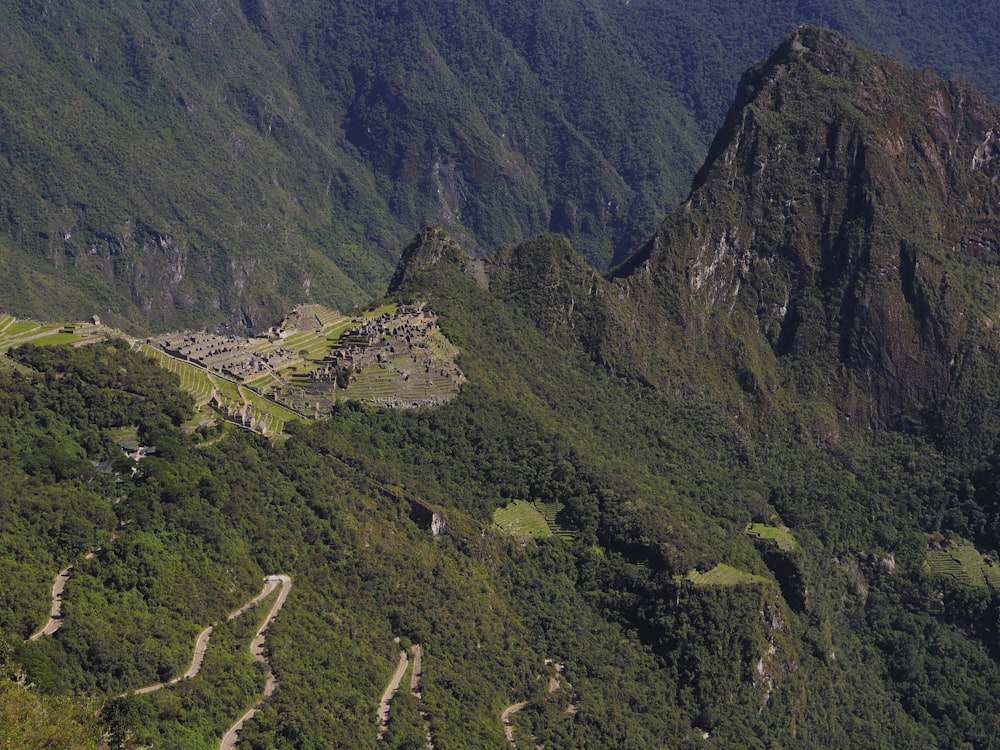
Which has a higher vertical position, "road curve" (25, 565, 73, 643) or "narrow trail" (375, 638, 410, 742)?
"road curve" (25, 565, 73, 643)

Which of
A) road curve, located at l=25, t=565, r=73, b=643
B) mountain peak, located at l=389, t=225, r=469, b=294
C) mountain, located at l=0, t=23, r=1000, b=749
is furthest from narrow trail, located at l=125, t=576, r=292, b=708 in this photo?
mountain peak, located at l=389, t=225, r=469, b=294

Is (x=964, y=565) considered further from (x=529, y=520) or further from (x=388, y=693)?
(x=388, y=693)

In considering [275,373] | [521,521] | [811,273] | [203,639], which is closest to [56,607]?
[203,639]

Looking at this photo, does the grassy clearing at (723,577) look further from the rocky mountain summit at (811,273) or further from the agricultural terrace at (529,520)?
the rocky mountain summit at (811,273)

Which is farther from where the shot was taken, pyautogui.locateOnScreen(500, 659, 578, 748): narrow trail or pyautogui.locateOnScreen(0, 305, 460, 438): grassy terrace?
pyautogui.locateOnScreen(0, 305, 460, 438): grassy terrace

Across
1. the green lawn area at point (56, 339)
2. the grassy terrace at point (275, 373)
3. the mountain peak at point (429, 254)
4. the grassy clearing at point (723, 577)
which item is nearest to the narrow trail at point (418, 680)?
the grassy terrace at point (275, 373)

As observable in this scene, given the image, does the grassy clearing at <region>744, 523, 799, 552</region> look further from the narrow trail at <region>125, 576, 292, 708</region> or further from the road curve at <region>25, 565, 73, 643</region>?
the road curve at <region>25, 565, 73, 643</region>

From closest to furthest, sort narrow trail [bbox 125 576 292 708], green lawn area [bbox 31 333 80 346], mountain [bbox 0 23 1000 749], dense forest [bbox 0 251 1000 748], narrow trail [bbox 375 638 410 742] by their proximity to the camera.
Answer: narrow trail [bbox 125 576 292 708]
dense forest [bbox 0 251 1000 748]
mountain [bbox 0 23 1000 749]
narrow trail [bbox 375 638 410 742]
green lawn area [bbox 31 333 80 346]
